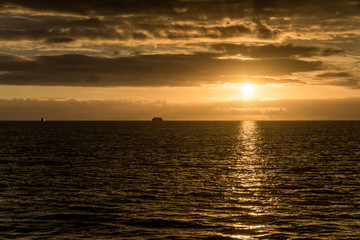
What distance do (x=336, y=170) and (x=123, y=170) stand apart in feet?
109

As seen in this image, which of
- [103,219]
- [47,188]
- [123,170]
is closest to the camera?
[103,219]

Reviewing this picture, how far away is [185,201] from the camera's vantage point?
39.9 meters

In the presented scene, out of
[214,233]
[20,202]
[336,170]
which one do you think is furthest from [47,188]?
[336,170]

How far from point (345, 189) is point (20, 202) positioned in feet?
115

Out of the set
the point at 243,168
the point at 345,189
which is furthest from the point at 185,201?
the point at 243,168

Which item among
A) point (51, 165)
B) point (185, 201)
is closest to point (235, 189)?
point (185, 201)

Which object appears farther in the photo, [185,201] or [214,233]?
[185,201]

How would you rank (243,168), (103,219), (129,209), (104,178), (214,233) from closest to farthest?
1. (214,233)
2. (103,219)
3. (129,209)
4. (104,178)
5. (243,168)

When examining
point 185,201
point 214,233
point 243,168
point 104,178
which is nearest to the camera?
point 214,233

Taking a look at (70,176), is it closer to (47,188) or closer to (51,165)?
(47,188)

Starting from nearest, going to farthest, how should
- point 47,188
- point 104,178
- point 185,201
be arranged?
point 185,201 < point 47,188 < point 104,178

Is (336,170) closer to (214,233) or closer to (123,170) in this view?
(123,170)

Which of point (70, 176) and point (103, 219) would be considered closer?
point (103, 219)

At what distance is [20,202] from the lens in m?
38.4
